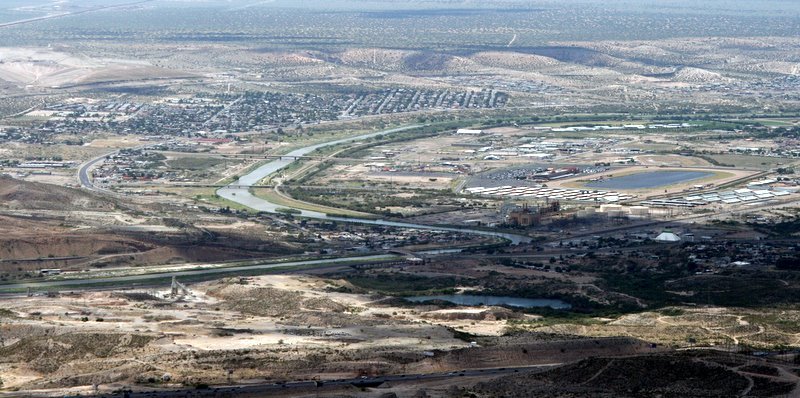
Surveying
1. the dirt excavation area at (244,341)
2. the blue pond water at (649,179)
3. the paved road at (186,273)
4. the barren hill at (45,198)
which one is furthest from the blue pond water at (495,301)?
the blue pond water at (649,179)

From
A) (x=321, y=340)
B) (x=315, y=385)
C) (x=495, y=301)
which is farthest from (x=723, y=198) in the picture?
(x=315, y=385)

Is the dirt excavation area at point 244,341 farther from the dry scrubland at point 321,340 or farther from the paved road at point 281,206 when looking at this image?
the paved road at point 281,206

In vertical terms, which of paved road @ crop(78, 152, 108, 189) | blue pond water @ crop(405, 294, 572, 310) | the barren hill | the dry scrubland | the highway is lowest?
paved road @ crop(78, 152, 108, 189)

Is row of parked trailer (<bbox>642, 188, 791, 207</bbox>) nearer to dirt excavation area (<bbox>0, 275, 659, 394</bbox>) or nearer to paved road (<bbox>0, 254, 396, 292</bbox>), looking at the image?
paved road (<bbox>0, 254, 396, 292</bbox>)

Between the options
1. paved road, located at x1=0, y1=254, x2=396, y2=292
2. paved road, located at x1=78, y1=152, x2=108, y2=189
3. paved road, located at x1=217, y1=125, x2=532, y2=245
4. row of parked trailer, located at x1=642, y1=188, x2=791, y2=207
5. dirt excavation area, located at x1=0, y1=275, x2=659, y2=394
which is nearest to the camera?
dirt excavation area, located at x1=0, y1=275, x2=659, y2=394

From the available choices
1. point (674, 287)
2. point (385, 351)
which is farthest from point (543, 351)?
point (674, 287)

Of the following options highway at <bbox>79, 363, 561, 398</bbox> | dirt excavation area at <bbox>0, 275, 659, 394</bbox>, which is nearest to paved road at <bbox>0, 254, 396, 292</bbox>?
dirt excavation area at <bbox>0, 275, 659, 394</bbox>
